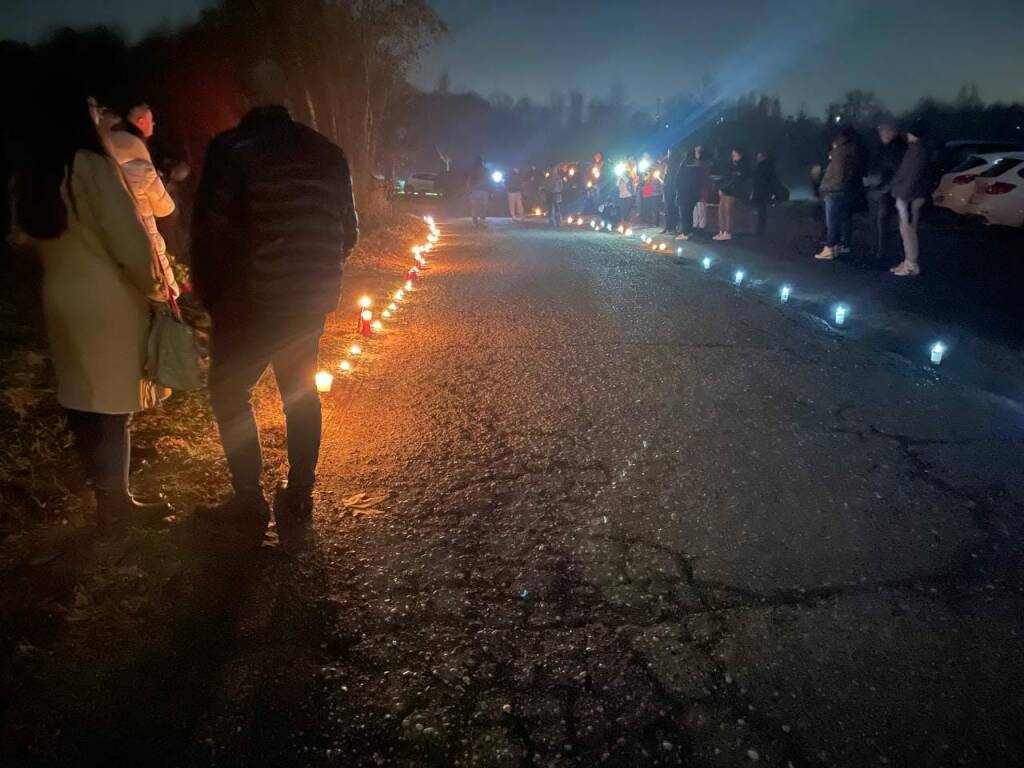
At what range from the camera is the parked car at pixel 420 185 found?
106 ft

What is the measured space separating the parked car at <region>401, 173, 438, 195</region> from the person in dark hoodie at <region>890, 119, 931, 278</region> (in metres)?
25.4

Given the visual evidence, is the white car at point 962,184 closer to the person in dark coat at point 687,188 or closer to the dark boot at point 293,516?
the person in dark coat at point 687,188

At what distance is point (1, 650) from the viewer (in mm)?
2295

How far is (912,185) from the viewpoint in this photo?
8.75m

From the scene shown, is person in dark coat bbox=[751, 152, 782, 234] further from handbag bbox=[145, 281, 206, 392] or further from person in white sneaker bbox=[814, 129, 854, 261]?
handbag bbox=[145, 281, 206, 392]

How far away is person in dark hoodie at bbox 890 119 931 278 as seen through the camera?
8680 mm

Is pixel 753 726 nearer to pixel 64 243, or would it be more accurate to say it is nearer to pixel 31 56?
pixel 64 243

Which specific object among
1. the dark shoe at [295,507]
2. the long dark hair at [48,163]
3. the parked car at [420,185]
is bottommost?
the dark shoe at [295,507]

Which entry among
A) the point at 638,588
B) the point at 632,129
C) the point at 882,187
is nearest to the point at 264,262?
the point at 638,588

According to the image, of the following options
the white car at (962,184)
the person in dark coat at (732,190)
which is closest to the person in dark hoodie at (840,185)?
the person in dark coat at (732,190)

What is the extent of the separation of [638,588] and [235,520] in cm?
186

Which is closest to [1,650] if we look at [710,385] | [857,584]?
[857,584]

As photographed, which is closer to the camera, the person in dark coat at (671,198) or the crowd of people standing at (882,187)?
the crowd of people standing at (882,187)

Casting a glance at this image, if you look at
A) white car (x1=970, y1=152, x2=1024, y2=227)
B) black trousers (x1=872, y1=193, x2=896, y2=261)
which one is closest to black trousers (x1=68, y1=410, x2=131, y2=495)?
black trousers (x1=872, y1=193, x2=896, y2=261)
